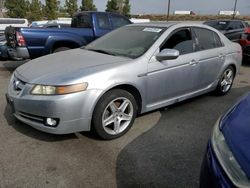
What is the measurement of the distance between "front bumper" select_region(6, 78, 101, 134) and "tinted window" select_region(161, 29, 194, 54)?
1.55 m

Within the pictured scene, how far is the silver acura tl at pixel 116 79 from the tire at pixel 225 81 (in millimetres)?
304

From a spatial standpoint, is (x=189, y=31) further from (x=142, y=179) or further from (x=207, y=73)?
(x=142, y=179)

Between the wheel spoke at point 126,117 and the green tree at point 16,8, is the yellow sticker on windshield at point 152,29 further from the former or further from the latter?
the green tree at point 16,8

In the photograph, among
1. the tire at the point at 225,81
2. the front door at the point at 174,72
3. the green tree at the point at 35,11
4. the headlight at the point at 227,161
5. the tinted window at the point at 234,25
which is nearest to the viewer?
the headlight at the point at 227,161

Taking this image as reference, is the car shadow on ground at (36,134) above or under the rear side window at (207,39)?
under

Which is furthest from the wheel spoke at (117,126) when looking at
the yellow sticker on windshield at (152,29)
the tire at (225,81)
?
the tire at (225,81)

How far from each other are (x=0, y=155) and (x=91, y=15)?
5.76 meters

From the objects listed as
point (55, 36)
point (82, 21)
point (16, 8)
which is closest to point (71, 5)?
point (16, 8)

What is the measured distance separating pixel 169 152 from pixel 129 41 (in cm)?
185

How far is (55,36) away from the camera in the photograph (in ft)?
23.6

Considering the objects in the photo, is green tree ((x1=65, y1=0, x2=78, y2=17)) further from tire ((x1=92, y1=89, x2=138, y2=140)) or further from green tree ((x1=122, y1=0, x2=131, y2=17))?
tire ((x1=92, y1=89, x2=138, y2=140))

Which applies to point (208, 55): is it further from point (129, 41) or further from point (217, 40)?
point (129, 41)

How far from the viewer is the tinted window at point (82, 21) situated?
26.8 feet

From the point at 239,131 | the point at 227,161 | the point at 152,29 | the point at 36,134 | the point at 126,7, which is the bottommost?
→ the point at 36,134
